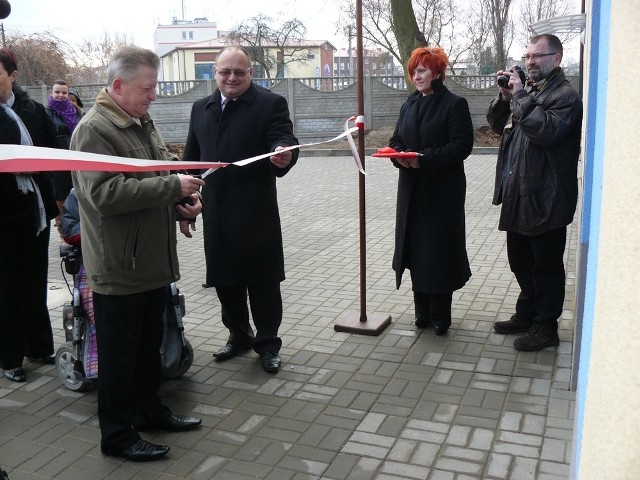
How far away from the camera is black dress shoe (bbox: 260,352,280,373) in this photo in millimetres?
4562

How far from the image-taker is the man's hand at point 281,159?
13.9ft

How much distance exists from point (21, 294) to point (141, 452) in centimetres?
172

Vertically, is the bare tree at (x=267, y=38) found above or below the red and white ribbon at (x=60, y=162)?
above

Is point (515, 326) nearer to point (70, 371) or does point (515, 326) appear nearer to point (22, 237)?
point (70, 371)

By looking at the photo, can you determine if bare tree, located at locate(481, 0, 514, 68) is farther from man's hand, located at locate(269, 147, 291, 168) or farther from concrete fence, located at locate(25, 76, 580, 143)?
man's hand, located at locate(269, 147, 291, 168)

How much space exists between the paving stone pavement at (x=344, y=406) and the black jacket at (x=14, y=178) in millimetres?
1048

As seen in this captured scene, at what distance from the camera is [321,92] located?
2344 centimetres

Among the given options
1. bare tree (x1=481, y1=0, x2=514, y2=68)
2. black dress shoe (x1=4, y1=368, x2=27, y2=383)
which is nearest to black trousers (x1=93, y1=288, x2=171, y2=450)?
black dress shoe (x1=4, y1=368, x2=27, y2=383)

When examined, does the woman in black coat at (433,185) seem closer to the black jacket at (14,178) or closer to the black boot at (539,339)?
the black boot at (539,339)

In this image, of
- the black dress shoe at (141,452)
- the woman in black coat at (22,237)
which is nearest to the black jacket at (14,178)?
the woman in black coat at (22,237)

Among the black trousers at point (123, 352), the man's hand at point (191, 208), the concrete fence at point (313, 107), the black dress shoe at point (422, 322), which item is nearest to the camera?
the black trousers at point (123, 352)

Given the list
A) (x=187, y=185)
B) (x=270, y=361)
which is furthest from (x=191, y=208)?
(x=270, y=361)

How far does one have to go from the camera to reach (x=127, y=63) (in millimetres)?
3250

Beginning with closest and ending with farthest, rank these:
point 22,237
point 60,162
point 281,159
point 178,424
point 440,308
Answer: point 60,162 < point 178,424 < point 281,159 < point 22,237 < point 440,308
